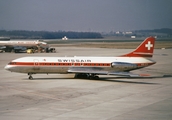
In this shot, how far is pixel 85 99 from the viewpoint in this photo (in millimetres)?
27031

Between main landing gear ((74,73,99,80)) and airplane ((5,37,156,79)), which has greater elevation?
airplane ((5,37,156,79))

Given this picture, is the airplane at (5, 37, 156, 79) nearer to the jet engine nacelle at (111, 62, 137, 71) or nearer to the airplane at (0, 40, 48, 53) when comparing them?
the jet engine nacelle at (111, 62, 137, 71)

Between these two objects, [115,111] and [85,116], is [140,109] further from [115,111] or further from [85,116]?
[85,116]

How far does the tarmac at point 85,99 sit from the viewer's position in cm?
2153

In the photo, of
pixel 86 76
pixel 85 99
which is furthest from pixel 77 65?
pixel 85 99

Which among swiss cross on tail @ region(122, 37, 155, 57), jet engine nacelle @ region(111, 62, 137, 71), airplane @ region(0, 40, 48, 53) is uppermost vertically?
swiss cross on tail @ region(122, 37, 155, 57)

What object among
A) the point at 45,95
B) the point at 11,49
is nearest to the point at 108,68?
the point at 45,95

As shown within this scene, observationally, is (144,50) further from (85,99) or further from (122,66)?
(85,99)

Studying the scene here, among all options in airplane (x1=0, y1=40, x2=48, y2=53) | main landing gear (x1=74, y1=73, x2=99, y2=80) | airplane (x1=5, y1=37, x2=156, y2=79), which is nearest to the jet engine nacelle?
airplane (x1=5, y1=37, x2=156, y2=79)

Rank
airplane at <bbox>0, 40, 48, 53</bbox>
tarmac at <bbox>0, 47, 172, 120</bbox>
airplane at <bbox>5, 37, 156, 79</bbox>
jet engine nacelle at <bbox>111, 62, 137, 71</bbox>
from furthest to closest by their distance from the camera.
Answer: airplane at <bbox>0, 40, 48, 53</bbox> < jet engine nacelle at <bbox>111, 62, 137, 71</bbox> < airplane at <bbox>5, 37, 156, 79</bbox> < tarmac at <bbox>0, 47, 172, 120</bbox>

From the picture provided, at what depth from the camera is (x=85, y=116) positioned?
2119 centimetres

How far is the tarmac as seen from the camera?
21.5m

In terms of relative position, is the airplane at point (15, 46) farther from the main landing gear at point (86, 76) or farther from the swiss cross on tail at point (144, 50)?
the swiss cross on tail at point (144, 50)

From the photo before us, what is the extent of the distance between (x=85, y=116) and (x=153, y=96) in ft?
30.8
